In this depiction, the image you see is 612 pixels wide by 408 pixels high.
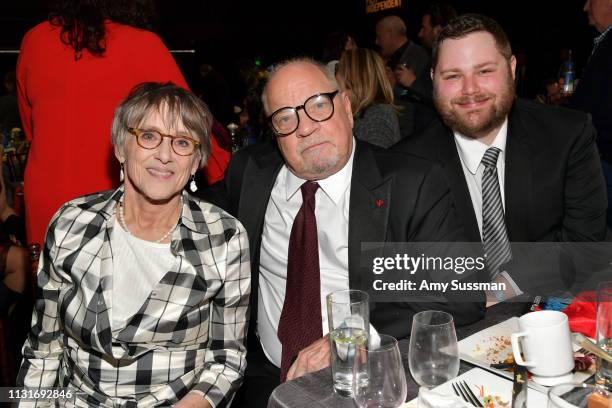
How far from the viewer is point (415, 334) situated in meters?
1.30

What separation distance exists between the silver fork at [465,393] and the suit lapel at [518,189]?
47.3 inches

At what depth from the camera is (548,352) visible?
3.98 ft

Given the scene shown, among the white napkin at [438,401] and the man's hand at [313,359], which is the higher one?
the white napkin at [438,401]

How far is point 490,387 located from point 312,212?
3.23 feet

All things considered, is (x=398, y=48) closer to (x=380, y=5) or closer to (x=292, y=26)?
(x=380, y=5)

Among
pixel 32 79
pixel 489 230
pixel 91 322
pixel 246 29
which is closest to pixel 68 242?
pixel 91 322

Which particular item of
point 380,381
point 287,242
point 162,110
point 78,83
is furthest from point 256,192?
point 380,381

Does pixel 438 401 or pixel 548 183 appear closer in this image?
pixel 438 401

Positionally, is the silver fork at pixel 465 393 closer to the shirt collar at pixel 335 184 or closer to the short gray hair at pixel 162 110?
the shirt collar at pixel 335 184

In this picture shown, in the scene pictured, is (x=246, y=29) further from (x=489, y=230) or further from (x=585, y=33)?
(x=489, y=230)

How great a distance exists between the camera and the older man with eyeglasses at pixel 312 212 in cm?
198

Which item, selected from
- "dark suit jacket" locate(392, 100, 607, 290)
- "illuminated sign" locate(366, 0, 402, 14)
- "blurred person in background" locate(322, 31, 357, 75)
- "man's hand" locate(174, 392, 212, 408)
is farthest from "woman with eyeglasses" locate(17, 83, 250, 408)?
"illuminated sign" locate(366, 0, 402, 14)

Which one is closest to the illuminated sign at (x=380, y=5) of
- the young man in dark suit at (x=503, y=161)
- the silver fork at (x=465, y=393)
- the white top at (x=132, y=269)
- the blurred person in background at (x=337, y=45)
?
the blurred person in background at (x=337, y=45)

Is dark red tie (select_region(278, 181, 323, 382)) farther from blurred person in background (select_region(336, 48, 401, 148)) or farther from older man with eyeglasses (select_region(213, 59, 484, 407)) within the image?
blurred person in background (select_region(336, 48, 401, 148))
